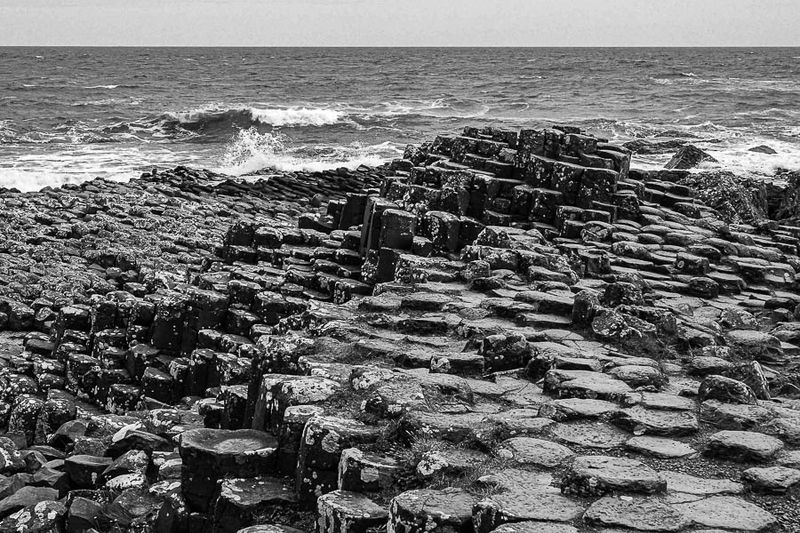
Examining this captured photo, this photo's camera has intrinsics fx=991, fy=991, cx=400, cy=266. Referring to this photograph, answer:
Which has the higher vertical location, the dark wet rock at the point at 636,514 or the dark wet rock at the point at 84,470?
the dark wet rock at the point at 636,514

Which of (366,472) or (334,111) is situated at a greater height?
(366,472)

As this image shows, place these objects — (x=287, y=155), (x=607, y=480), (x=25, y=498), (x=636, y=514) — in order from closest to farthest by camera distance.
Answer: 1. (x=636, y=514)
2. (x=607, y=480)
3. (x=25, y=498)
4. (x=287, y=155)

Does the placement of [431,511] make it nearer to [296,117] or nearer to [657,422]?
[657,422]

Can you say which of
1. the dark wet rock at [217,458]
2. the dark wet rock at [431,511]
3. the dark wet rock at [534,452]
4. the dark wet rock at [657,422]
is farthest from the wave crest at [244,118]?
the dark wet rock at [431,511]

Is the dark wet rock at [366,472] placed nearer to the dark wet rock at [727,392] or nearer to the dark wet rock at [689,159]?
the dark wet rock at [727,392]

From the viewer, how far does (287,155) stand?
129 feet

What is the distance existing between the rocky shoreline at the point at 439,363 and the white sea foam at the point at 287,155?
18.1 m

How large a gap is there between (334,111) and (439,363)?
4943 cm

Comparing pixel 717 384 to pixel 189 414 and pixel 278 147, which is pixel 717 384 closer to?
pixel 189 414

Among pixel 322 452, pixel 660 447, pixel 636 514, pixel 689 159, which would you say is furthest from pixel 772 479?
pixel 689 159

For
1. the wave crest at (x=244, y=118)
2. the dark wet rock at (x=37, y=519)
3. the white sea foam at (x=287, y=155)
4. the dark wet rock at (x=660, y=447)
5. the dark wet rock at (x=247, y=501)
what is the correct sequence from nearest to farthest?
the dark wet rock at (x=660, y=447)
the dark wet rock at (x=247, y=501)
the dark wet rock at (x=37, y=519)
the white sea foam at (x=287, y=155)
the wave crest at (x=244, y=118)

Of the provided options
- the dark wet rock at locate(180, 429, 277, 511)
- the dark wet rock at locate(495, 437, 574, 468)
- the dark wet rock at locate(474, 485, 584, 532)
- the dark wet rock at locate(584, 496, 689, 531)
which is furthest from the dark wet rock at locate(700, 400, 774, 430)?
the dark wet rock at locate(180, 429, 277, 511)

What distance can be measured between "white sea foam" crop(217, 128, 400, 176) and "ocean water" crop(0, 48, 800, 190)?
0.10 m

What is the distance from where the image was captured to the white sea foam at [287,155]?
115ft
